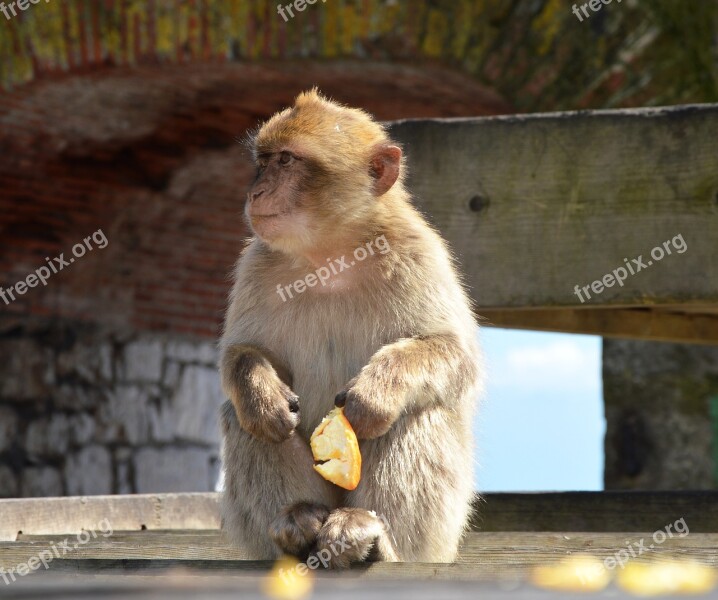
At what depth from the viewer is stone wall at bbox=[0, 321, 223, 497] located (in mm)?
9047

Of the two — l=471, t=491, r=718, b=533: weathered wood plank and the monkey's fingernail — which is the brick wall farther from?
the monkey's fingernail

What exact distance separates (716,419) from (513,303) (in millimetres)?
4356

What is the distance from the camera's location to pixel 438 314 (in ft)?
12.5

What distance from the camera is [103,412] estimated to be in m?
9.54

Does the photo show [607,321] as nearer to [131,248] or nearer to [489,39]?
[489,39]

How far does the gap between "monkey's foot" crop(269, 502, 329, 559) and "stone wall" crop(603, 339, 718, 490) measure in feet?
16.8

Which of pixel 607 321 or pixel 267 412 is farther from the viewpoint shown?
pixel 607 321
